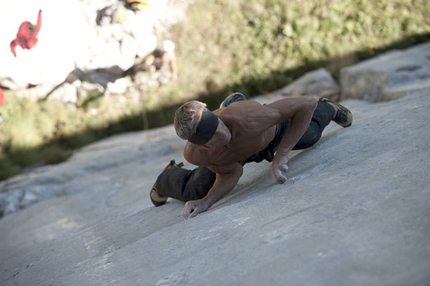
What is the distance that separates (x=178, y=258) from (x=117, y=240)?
0.97 meters

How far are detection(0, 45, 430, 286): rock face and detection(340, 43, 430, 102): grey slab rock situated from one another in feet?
5.70

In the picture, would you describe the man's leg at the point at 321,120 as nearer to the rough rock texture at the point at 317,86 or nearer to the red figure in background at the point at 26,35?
the rough rock texture at the point at 317,86

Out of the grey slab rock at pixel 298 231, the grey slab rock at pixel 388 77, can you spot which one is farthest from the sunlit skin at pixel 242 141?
the grey slab rock at pixel 388 77

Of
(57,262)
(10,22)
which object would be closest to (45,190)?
(10,22)

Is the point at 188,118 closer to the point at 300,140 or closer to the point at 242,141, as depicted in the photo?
the point at 242,141

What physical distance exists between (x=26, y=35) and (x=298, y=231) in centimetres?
494

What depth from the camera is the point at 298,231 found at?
1.87 metres

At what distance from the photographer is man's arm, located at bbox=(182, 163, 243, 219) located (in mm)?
2754

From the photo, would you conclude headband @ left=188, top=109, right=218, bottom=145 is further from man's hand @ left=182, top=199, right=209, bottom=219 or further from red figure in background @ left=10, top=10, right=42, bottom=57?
red figure in background @ left=10, top=10, right=42, bottom=57

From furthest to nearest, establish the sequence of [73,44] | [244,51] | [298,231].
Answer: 1. [244,51]
2. [73,44]
3. [298,231]

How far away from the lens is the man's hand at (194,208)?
2.71 metres

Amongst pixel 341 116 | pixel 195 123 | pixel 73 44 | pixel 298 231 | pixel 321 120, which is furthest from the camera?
Answer: pixel 73 44

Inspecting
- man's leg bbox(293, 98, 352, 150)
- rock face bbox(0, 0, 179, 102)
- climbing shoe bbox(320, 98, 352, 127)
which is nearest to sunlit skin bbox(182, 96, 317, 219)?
man's leg bbox(293, 98, 352, 150)

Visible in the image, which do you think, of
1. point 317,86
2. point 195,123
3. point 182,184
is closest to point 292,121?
point 195,123
